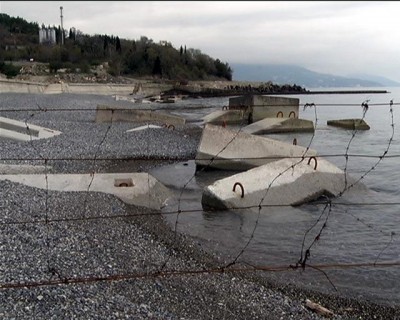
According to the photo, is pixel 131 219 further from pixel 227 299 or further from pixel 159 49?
pixel 159 49

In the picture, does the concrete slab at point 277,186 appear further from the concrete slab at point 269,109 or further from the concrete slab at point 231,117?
the concrete slab at point 231,117

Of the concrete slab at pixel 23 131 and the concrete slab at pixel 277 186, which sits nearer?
the concrete slab at pixel 277 186

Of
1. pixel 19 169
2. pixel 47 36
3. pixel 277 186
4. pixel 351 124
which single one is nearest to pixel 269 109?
pixel 351 124

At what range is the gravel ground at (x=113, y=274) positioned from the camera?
5121 mm

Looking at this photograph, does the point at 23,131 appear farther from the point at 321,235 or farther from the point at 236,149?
the point at 321,235

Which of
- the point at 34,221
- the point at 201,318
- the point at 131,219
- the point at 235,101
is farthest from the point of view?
the point at 235,101

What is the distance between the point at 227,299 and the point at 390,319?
7.00ft

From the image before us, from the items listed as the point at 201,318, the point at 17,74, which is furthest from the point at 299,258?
the point at 17,74

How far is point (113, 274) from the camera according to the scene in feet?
20.5

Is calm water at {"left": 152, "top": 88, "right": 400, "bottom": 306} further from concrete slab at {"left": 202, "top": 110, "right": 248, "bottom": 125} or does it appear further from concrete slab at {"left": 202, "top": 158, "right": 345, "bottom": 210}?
concrete slab at {"left": 202, "top": 110, "right": 248, "bottom": 125}

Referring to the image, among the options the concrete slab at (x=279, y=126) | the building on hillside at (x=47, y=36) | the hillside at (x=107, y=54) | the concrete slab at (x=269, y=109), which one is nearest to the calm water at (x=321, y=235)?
the concrete slab at (x=279, y=126)

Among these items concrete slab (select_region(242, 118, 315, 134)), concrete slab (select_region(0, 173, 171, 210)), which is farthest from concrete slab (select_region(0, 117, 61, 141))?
→ concrete slab (select_region(242, 118, 315, 134))

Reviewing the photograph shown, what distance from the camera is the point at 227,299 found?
609 centimetres

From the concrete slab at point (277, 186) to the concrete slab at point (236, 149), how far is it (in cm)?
189
